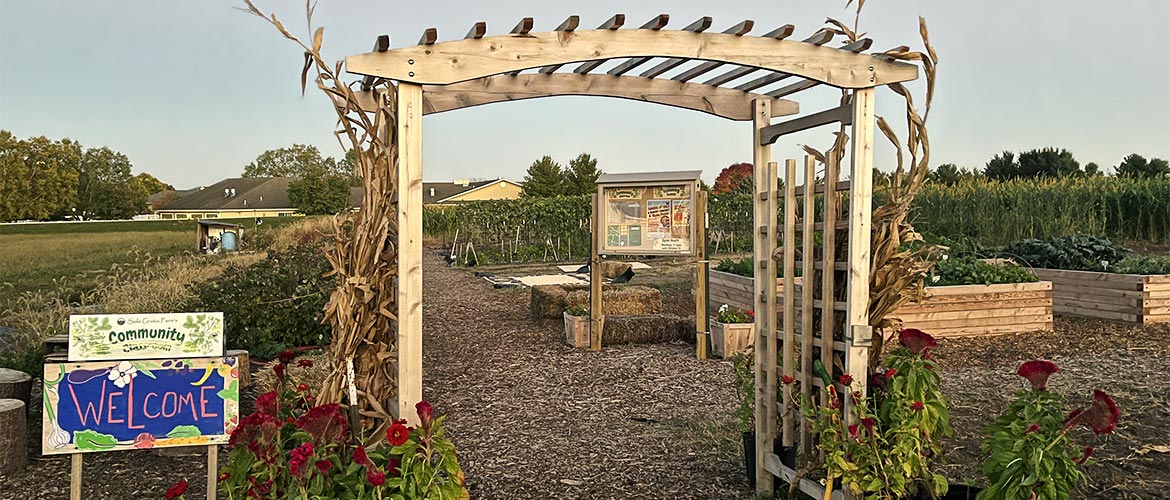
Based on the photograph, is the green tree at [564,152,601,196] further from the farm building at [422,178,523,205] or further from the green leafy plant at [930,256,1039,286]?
the green leafy plant at [930,256,1039,286]

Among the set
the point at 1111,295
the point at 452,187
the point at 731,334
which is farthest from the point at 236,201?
the point at 1111,295

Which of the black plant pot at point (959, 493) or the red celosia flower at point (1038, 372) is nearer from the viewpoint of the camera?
the red celosia flower at point (1038, 372)

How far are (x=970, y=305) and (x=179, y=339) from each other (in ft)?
24.9

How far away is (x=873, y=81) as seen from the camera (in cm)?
360

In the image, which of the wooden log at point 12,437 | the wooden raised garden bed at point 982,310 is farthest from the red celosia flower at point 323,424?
the wooden raised garden bed at point 982,310

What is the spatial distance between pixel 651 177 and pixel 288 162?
292 ft

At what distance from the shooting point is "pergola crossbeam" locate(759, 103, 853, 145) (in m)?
3.66

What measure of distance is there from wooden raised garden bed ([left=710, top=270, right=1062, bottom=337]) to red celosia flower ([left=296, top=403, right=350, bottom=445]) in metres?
6.28

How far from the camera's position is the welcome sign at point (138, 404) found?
3.88 metres

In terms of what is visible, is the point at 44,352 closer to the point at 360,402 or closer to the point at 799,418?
the point at 360,402

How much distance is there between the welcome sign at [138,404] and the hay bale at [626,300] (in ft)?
21.0

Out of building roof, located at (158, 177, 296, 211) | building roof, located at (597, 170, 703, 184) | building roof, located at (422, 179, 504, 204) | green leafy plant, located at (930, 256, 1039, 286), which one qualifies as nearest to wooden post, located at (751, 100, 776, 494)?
building roof, located at (597, 170, 703, 184)

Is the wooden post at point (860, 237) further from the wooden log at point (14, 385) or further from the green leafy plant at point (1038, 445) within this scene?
the wooden log at point (14, 385)

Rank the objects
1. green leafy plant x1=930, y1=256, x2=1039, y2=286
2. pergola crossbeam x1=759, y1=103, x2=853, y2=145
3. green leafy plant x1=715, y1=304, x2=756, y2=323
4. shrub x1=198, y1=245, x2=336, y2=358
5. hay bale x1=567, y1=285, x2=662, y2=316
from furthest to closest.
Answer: hay bale x1=567, y1=285, x2=662, y2=316 < green leafy plant x1=930, y1=256, x2=1039, y2=286 < green leafy plant x1=715, y1=304, x2=756, y2=323 < shrub x1=198, y1=245, x2=336, y2=358 < pergola crossbeam x1=759, y1=103, x2=853, y2=145
